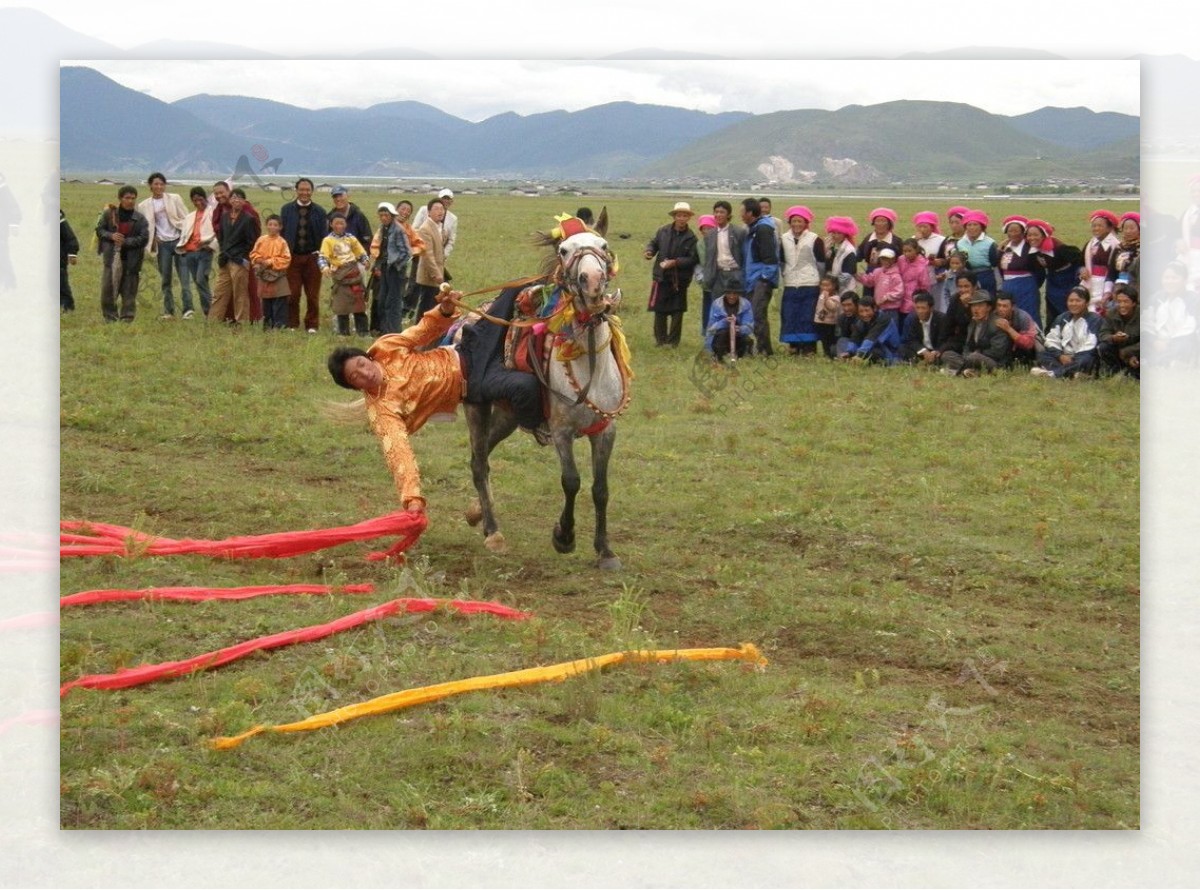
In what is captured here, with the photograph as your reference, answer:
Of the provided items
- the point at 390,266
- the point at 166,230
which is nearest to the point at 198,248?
the point at 166,230

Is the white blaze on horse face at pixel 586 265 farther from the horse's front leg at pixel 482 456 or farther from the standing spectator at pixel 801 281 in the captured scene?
the standing spectator at pixel 801 281

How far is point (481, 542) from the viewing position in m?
9.35

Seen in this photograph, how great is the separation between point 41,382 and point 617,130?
28.3 feet

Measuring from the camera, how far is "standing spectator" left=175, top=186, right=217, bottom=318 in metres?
16.1

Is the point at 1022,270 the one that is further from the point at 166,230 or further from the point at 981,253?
the point at 166,230

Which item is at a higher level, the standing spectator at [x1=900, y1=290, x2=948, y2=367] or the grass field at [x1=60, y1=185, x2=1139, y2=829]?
the standing spectator at [x1=900, y1=290, x2=948, y2=367]

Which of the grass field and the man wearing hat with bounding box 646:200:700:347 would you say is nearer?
the grass field

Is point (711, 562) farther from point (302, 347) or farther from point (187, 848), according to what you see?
point (302, 347)

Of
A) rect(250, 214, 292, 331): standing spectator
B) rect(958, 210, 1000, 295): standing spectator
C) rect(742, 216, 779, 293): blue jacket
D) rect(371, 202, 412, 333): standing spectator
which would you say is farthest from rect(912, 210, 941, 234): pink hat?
rect(250, 214, 292, 331): standing spectator

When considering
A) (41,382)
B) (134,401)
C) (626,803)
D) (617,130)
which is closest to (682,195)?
(617,130)

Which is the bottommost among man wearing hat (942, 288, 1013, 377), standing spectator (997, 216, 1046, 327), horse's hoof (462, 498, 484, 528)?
horse's hoof (462, 498, 484, 528)

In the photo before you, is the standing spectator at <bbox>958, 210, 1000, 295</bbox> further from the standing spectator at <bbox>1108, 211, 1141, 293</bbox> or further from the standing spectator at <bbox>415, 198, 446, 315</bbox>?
the standing spectator at <bbox>415, 198, 446, 315</bbox>

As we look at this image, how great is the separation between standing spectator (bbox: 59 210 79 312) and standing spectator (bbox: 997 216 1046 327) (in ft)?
29.6

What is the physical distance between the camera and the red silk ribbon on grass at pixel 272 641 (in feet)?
21.4
